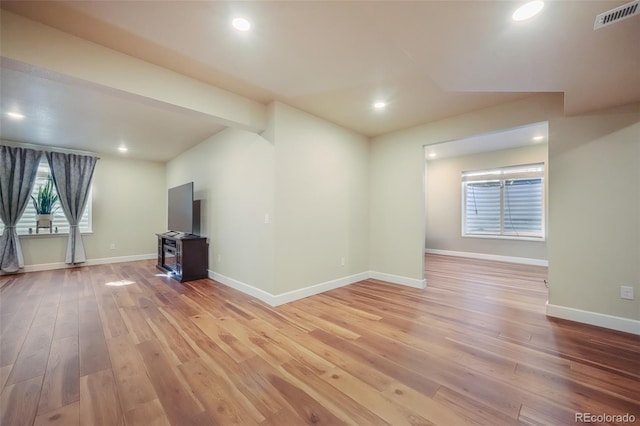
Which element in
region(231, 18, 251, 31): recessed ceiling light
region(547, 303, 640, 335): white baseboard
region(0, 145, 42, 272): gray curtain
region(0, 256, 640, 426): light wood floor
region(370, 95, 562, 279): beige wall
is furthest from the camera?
region(0, 145, 42, 272): gray curtain

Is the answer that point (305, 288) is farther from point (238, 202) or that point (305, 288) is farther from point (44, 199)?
point (44, 199)

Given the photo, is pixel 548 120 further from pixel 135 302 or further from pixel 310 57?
pixel 135 302

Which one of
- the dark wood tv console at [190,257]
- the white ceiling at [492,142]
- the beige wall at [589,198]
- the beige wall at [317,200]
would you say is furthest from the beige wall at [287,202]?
the beige wall at [589,198]

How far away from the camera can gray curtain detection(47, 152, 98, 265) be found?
209 inches

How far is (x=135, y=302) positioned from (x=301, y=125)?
3.21 meters

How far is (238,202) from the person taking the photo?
3928 millimetres

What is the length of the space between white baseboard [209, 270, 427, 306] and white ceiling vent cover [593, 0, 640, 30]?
3295mm

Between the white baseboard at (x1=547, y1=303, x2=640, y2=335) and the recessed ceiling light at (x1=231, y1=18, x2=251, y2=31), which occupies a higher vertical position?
the recessed ceiling light at (x1=231, y1=18, x2=251, y2=31)

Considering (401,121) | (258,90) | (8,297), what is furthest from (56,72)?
(401,121)

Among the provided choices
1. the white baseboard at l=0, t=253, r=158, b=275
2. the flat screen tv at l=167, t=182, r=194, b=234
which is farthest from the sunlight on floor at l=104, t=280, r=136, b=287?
the white baseboard at l=0, t=253, r=158, b=275

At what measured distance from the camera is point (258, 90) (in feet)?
9.56

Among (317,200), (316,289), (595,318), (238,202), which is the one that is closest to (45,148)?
(238,202)

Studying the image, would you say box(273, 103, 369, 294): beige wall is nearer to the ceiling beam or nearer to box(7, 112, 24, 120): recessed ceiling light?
the ceiling beam

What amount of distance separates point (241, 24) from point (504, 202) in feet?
22.5
